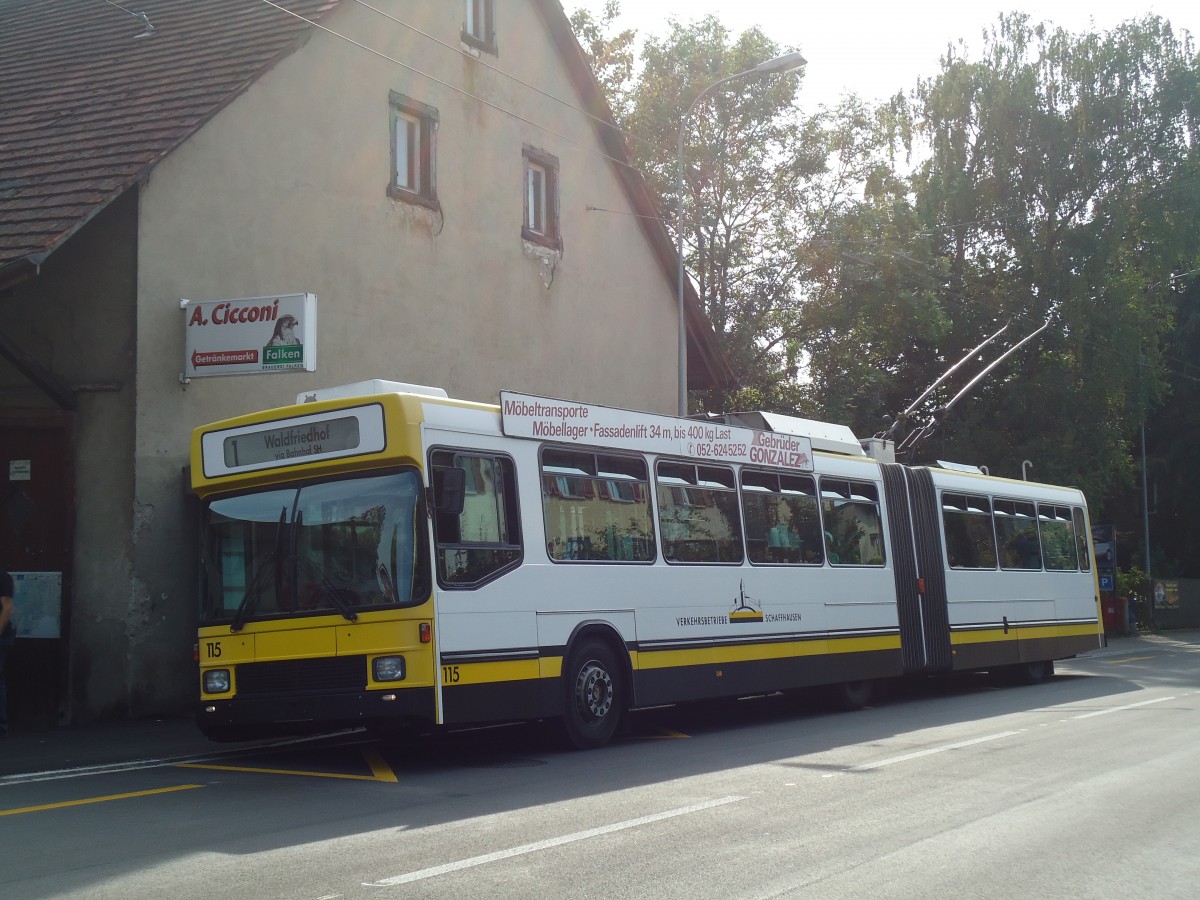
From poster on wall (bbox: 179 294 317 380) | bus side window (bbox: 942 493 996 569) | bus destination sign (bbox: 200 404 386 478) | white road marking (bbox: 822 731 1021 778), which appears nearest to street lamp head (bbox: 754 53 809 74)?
bus side window (bbox: 942 493 996 569)

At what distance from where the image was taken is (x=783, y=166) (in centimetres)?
3906

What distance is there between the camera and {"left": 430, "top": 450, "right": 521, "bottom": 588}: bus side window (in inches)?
395

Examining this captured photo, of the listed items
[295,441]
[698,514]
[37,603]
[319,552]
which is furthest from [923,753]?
[37,603]

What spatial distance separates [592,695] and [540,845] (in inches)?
179

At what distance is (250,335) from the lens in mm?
14461

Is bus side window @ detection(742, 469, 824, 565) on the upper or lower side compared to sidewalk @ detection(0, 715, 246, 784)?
upper

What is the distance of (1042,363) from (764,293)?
8.21m

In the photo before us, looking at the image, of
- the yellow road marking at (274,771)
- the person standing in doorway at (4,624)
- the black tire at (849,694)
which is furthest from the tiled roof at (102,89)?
the black tire at (849,694)

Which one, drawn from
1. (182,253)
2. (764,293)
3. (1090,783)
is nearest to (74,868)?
(1090,783)

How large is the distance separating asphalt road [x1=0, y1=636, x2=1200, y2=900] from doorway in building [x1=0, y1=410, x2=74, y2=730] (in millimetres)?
3554

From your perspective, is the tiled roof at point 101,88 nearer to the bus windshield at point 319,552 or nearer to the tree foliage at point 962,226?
the bus windshield at point 319,552

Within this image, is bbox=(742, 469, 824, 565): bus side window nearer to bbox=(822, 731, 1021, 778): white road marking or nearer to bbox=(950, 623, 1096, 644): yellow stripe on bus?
bbox=(822, 731, 1021, 778): white road marking

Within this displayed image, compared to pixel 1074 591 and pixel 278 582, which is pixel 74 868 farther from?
pixel 1074 591

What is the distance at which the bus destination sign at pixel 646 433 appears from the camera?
11.1 m
